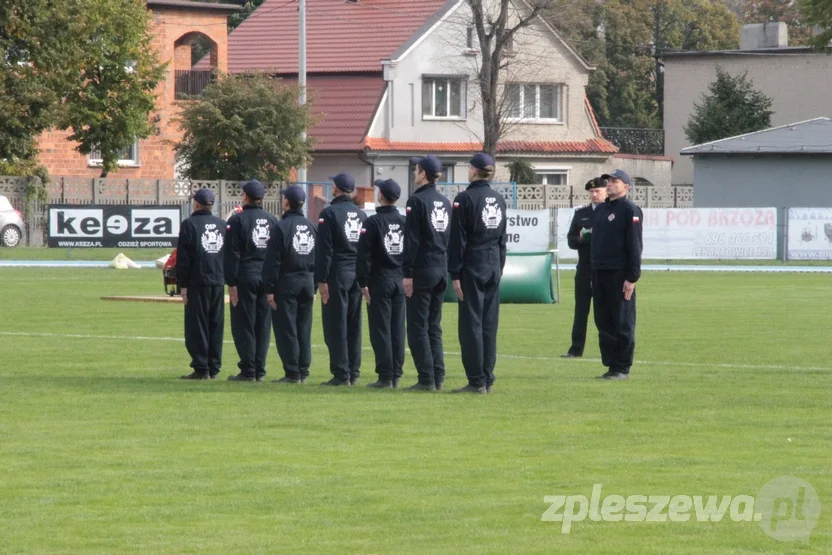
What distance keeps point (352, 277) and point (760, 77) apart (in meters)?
57.9

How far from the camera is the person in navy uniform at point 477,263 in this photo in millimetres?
13039

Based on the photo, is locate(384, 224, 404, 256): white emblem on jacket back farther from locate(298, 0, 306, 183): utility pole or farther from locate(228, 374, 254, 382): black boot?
locate(298, 0, 306, 183): utility pole

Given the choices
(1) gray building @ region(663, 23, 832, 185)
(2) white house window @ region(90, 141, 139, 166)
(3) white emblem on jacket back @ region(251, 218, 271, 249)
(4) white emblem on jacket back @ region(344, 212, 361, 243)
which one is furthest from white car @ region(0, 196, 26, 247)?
(1) gray building @ region(663, 23, 832, 185)

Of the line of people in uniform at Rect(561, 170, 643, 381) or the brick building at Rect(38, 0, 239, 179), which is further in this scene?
the brick building at Rect(38, 0, 239, 179)

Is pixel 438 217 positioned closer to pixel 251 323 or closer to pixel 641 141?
pixel 251 323

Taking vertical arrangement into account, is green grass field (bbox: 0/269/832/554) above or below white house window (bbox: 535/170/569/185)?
below

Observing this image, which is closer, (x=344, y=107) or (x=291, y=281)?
(x=291, y=281)

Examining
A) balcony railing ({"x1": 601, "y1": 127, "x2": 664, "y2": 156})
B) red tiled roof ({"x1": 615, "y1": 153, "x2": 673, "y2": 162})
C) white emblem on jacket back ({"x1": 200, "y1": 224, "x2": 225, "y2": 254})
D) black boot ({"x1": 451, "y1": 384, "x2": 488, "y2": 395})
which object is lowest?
black boot ({"x1": 451, "y1": 384, "x2": 488, "y2": 395})

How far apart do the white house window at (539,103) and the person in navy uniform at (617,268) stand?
4839 cm

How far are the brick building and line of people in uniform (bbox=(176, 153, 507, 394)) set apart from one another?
40693 millimetres

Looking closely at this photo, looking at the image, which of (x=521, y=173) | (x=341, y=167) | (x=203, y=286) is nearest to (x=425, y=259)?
(x=203, y=286)

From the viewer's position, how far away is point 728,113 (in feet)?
210

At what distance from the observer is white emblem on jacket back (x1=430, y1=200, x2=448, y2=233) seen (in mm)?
13258

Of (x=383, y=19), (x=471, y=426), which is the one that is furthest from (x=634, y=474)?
(x=383, y=19)
